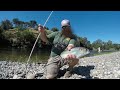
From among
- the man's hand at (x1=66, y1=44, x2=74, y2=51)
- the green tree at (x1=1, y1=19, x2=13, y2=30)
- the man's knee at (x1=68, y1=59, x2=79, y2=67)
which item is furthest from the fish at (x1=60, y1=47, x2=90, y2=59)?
the green tree at (x1=1, y1=19, x2=13, y2=30)

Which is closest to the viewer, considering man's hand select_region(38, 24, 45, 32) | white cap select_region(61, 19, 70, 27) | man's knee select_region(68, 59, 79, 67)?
white cap select_region(61, 19, 70, 27)

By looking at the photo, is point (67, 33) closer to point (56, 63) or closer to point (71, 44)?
point (71, 44)

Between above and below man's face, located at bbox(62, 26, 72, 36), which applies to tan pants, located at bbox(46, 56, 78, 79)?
below

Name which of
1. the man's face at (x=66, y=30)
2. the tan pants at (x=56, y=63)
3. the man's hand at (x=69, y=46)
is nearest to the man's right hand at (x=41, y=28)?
the man's face at (x=66, y=30)

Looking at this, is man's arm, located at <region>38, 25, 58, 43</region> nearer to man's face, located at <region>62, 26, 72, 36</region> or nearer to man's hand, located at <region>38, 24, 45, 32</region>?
man's hand, located at <region>38, 24, 45, 32</region>

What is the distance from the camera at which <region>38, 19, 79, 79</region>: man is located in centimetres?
328

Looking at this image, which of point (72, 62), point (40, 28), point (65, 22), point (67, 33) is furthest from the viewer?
point (72, 62)

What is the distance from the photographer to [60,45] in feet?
11.3

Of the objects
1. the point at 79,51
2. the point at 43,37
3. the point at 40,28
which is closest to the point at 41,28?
the point at 40,28

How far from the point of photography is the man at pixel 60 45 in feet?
10.8
